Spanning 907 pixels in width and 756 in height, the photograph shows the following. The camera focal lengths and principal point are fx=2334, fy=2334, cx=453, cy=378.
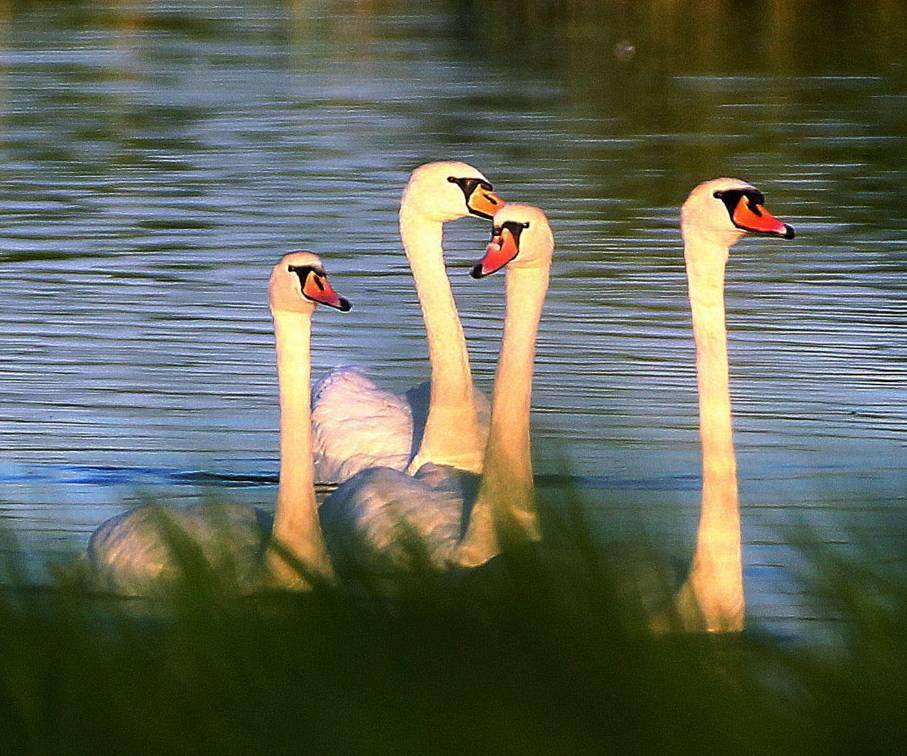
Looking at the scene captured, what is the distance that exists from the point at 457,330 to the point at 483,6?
34.3m

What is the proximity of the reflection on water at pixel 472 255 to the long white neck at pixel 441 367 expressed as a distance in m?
0.46

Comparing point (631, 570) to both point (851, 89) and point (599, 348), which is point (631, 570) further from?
point (851, 89)

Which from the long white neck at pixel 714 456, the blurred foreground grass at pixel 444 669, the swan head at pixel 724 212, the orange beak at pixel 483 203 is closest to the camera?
the blurred foreground grass at pixel 444 669

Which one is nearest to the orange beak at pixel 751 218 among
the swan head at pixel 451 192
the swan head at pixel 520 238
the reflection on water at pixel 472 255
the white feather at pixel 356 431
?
the reflection on water at pixel 472 255

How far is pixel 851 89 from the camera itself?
2523 centimetres

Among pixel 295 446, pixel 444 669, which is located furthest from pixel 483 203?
pixel 444 669

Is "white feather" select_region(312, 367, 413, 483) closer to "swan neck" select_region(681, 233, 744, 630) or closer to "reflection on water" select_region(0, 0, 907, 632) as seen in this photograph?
"reflection on water" select_region(0, 0, 907, 632)

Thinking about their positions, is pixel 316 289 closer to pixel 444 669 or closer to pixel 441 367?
pixel 441 367

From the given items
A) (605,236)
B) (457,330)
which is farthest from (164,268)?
(457,330)

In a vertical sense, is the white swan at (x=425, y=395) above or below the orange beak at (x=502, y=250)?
below

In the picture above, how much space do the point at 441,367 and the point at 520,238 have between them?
1176 millimetres

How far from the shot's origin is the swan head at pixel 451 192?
861 centimetres

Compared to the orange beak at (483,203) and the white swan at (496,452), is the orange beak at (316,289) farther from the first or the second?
the orange beak at (483,203)

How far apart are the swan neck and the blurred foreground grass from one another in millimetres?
1375
